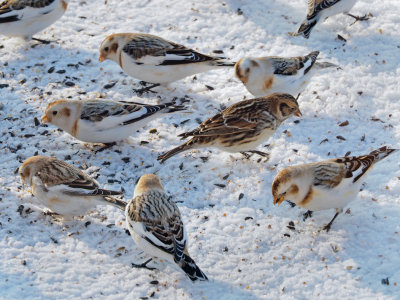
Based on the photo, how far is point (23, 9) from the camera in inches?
292

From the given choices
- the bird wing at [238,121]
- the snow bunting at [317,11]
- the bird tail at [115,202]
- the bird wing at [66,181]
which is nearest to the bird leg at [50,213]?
the bird wing at [66,181]

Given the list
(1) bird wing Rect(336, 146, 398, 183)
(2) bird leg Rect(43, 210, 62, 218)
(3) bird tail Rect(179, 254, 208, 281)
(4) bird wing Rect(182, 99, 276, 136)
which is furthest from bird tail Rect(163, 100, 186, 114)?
(3) bird tail Rect(179, 254, 208, 281)

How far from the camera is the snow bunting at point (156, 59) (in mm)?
6719

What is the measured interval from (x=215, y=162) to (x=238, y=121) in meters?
0.46

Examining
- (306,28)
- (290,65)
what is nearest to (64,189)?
(290,65)

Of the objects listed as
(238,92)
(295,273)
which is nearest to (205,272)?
(295,273)

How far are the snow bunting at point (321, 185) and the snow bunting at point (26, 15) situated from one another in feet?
12.9

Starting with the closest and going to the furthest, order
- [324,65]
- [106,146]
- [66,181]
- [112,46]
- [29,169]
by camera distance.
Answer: [66,181] → [29,169] → [106,146] → [324,65] → [112,46]

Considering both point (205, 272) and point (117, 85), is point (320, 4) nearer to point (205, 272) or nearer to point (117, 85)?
point (117, 85)

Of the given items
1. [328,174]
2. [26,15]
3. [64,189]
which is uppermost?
[26,15]

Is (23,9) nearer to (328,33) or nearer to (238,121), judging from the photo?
(238,121)

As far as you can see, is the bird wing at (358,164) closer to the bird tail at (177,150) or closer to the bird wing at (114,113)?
the bird tail at (177,150)

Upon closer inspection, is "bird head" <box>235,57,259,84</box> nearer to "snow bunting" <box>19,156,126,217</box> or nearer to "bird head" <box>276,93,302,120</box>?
"bird head" <box>276,93,302,120</box>

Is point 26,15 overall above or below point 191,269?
above
